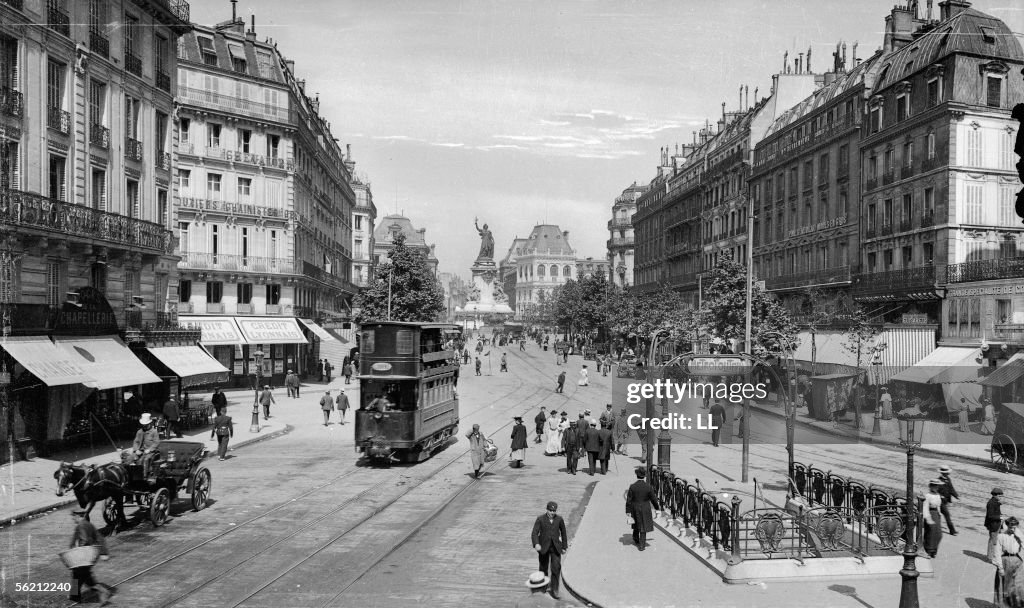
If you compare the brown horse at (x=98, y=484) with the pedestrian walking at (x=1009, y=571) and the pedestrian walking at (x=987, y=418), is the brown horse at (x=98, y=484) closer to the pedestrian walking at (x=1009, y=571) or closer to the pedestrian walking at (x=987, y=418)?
the pedestrian walking at (x=1009, y=571)

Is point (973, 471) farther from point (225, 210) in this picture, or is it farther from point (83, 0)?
point (225, 210)

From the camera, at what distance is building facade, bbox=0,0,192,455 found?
76.7 feet

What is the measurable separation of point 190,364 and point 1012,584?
27.2 metres

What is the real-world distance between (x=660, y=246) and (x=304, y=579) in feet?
267

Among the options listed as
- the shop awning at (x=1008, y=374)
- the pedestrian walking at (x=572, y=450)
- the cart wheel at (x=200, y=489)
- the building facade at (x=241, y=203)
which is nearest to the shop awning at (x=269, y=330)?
the building facade at (x=241, y=203)

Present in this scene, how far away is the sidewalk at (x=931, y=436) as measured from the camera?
89.7 ft

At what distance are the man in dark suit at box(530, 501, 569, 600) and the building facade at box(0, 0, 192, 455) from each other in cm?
1531

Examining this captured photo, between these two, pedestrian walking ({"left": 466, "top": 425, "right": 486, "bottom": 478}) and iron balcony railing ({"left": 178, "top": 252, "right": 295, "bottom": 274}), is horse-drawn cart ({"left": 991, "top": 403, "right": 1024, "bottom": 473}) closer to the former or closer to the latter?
pedestrian walking ({"left": 466, "top": 425, "right": 486, "bottom": 478})

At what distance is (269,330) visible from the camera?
161 feet

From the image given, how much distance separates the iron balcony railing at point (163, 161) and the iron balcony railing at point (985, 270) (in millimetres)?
34844

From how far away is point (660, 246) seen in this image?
9156cm

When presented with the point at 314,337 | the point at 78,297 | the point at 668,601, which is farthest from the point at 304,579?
the point at 314,337

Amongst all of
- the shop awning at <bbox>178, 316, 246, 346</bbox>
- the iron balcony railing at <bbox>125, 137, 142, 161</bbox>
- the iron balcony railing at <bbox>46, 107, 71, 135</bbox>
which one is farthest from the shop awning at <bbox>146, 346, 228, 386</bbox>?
the shop awning at <bbox>178, 316, 246, 346</bbox>

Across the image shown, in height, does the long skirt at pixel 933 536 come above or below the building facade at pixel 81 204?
below
